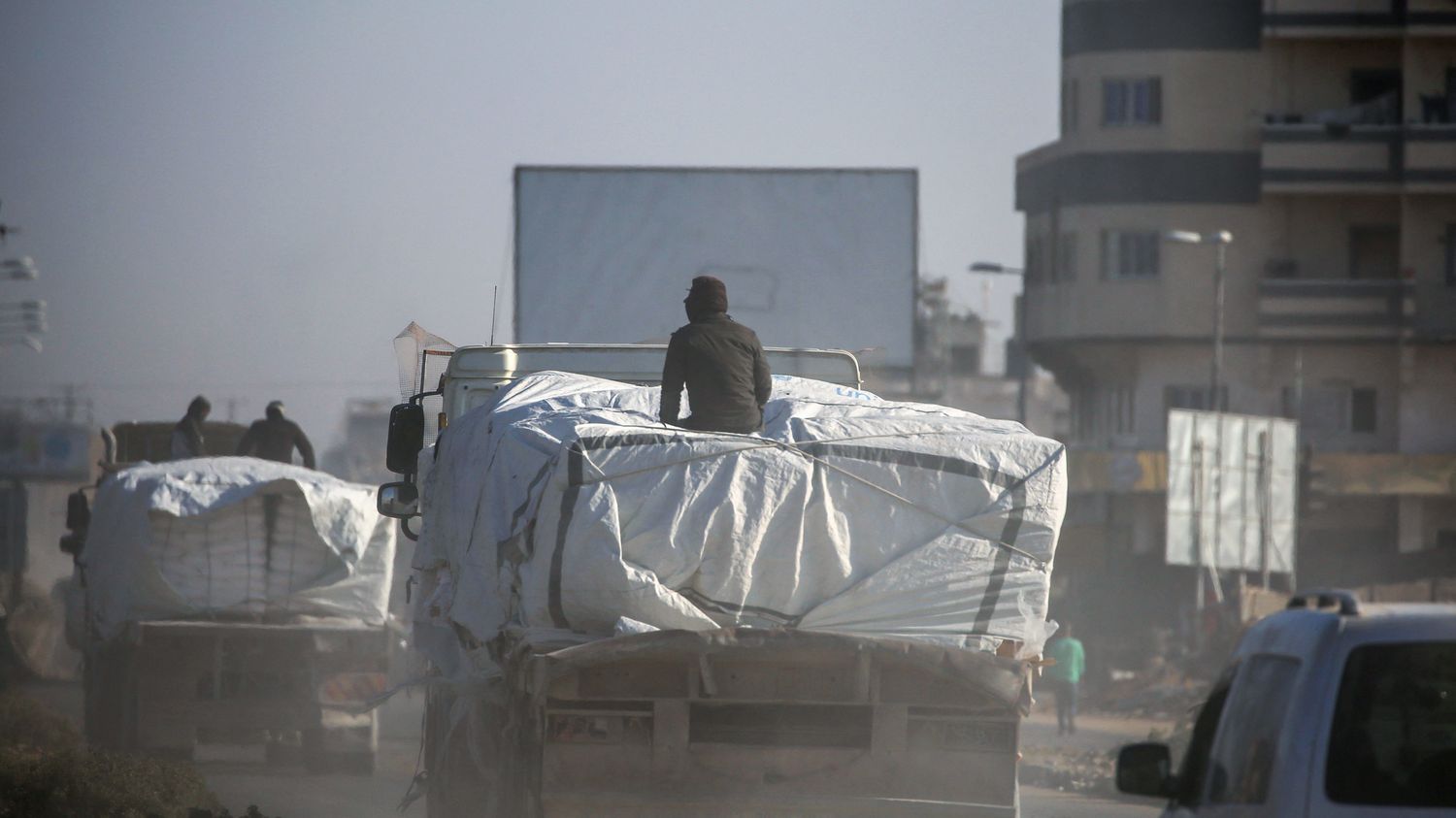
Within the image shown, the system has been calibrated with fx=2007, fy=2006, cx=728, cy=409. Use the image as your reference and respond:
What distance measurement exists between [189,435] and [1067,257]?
122ft

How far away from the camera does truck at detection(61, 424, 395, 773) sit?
1413 cm

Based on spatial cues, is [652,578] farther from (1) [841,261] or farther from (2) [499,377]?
(1) [841,261]

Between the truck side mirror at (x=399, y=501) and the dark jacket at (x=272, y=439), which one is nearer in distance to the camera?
the truck side mirror at (x=399, y=501)

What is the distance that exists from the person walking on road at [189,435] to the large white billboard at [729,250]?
438 centimetres

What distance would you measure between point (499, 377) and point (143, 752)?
4.75 m

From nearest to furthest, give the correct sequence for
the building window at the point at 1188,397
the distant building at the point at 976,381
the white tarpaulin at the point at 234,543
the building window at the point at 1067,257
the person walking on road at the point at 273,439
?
the white tarpaulin at the point at 234,543 < the person walking on road at the point at 273,439 < the building window at the point at 1188,397 < the building window at the point at 1067,257 < the distant building at the point at 976,381

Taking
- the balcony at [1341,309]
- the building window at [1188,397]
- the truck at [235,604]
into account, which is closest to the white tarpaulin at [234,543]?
the truck at [235,604]

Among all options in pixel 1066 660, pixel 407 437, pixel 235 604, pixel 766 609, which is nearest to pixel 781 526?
pixel 766 609

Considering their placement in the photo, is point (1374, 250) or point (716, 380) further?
point (1374, 250)

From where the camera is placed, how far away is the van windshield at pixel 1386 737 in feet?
14.5

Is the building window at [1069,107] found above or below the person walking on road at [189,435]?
above

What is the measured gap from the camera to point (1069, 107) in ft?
167

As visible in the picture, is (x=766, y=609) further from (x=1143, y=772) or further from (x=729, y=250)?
(x=729, y=250)

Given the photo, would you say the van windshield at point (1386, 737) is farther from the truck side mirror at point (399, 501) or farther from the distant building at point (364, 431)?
the distant building at point (364, 431)
